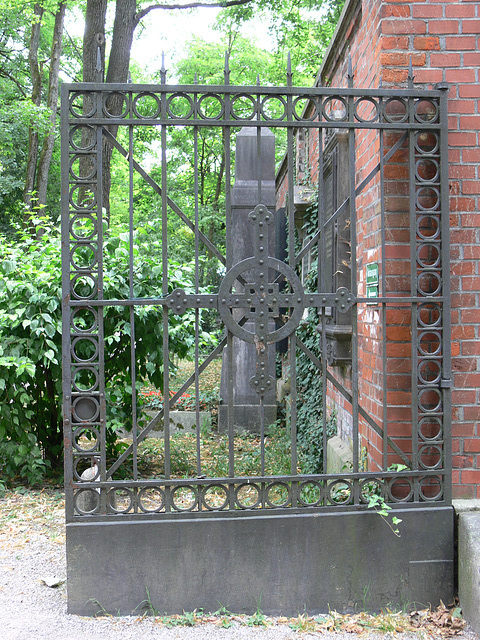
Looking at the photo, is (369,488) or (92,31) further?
(92,31)

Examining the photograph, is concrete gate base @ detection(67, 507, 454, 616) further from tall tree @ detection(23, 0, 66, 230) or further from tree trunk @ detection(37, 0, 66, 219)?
tree trunk @ detection(37, 0, 66, 219)

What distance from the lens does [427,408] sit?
3.26 meters

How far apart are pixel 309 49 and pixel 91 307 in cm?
1478

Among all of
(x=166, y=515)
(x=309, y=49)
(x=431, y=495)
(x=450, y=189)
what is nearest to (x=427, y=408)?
(x=431, y=495)

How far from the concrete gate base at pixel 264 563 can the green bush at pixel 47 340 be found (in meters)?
1.79

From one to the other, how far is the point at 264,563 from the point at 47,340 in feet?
8.29

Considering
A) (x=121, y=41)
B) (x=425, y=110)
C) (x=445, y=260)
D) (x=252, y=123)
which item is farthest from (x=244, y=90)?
(x=121, y=41)

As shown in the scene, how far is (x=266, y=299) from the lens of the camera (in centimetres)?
314

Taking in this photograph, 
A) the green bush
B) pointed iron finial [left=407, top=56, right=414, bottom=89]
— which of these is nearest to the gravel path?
the green bush

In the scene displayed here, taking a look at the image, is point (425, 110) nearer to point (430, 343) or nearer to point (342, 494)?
point (430, 343)

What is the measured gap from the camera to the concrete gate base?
Answer: 10.0ft

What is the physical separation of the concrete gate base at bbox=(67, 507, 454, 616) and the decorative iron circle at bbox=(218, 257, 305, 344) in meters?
1.01

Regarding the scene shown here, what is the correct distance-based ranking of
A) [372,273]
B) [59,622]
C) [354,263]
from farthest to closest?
1. [372,273]
2. [354,263]
3. [59,622]

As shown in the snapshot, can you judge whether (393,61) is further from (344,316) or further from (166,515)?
(166,515)
